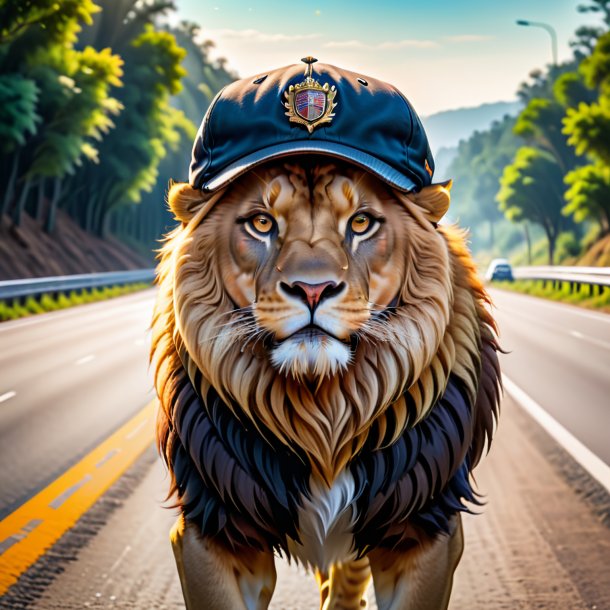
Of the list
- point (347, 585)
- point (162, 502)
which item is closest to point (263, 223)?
point (347, 585)

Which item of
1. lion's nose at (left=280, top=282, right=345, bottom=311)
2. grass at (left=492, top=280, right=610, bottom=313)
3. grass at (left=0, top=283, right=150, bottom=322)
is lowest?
grass at (left=492, top=280, right=610, bottom=313)

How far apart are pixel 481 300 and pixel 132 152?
3942cm

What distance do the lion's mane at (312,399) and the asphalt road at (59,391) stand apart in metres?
0.35

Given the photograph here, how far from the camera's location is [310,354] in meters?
2.35

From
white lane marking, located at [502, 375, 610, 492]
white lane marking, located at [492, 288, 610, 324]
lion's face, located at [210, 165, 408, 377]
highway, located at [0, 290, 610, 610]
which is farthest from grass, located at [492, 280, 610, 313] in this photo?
lion's face, located at [210, 165, 408, 377]

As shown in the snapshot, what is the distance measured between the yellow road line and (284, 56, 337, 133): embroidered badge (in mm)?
2549

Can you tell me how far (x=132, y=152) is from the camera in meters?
41.0

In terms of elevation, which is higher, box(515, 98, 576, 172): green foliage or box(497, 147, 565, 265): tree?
box(515, 98, 576, 172): green foliage

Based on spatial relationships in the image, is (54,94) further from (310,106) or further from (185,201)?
(310,106)

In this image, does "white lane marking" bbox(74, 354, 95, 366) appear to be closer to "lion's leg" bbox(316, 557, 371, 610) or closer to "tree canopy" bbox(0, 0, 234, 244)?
"tree canopy" bbox(0, 0, 234, 244)

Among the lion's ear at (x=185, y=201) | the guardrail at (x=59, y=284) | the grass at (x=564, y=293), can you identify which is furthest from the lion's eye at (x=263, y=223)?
the grass at (x=564, y=293)

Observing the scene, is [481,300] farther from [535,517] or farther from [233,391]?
[535,517]

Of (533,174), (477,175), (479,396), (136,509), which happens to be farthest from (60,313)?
(477,175)

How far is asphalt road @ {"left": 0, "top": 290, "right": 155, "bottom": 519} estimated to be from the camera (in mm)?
6516
